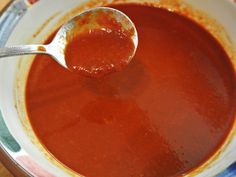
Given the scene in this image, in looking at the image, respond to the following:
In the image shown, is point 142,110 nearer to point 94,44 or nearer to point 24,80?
point 94,44

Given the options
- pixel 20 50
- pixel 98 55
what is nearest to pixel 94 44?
pixel 98 55

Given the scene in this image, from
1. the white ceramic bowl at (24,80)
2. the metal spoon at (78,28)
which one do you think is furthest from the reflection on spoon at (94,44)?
the white ceramic bowl at (24,80)

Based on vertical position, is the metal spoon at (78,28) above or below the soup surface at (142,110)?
above

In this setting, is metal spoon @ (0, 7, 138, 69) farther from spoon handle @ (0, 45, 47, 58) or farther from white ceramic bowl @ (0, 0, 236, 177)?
white ceramic bowl @ (0, 0, 236, 177)

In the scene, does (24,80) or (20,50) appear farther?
(24,80)

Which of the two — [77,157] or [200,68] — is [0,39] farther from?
[200,68]

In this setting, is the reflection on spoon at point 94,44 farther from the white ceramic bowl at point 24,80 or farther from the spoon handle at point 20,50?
the white ceramic bowl at point 24,80

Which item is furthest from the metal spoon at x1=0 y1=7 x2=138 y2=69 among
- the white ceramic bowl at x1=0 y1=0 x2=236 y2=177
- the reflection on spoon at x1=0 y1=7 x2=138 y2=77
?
the white ceramic bowl at x1=0 y1=0 x2=236 y2=177
